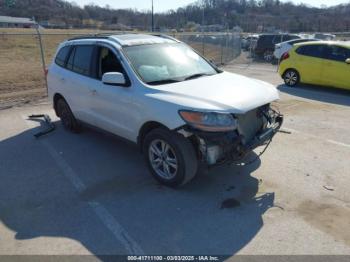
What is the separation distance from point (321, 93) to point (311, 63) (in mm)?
1233

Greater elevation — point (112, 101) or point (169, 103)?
point (169, 103)

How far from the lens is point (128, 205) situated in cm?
407

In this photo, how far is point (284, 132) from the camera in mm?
→ 6578

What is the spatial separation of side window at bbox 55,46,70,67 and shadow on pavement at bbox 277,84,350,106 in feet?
22.4

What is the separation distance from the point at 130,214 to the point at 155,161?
0.86 meters

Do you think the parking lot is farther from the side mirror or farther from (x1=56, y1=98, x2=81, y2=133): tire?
the side mirror

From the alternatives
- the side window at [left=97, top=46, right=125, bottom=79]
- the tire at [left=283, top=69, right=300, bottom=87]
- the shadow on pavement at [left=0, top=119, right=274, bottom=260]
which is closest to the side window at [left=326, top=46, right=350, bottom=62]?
Answer: the tire at [left=283, top=69, right=300, bottom=87]

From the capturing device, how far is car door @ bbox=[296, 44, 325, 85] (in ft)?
35.8

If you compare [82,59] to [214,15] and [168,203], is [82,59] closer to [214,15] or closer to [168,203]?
[168,203]

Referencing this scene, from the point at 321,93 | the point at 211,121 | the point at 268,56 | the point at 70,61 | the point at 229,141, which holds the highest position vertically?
the point at 70,61

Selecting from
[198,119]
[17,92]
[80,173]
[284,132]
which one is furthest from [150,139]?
[17,92]

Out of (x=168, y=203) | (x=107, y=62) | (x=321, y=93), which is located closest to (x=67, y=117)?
(x=107, y=62)

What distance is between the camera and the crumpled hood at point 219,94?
13.0 feet

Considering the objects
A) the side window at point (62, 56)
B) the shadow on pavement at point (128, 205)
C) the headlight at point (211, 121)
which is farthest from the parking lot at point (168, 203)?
the side window at point (62, 56)
